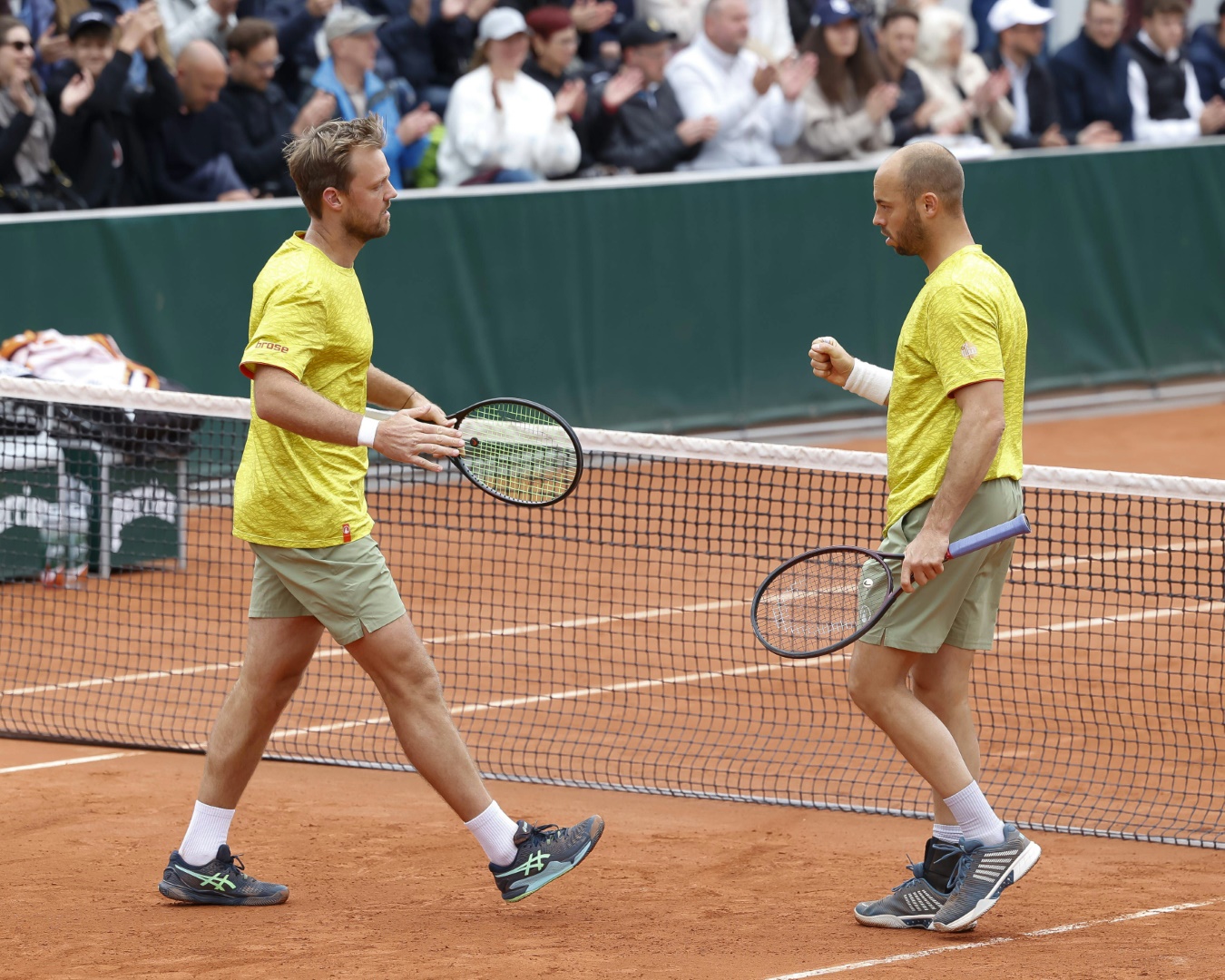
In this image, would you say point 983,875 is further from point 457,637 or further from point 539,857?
point 457,637

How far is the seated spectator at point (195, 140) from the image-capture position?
10664 mm

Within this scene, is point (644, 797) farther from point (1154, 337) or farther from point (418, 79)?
point (1154, 337)

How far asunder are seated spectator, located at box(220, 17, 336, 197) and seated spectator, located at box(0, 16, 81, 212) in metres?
1.05

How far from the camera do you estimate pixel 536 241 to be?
38.3 ft

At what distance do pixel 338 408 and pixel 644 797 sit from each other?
2157mm

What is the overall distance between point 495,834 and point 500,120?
7.90 metres

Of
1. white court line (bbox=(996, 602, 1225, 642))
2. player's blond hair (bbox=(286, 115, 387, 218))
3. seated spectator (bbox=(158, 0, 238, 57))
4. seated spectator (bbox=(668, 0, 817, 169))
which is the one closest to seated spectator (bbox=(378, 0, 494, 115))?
seated spectator (bbox=(158, 0, 238, 57))

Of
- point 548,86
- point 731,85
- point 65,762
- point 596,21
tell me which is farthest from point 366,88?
point 65,762

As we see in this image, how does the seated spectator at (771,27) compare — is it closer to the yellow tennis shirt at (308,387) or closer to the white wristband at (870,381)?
the white wristband at (870,381)

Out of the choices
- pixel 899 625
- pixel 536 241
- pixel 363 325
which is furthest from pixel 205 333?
pixel 899 625

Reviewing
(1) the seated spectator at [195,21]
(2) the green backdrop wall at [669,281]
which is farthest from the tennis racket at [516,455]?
(1) the seated spectator at [195,21]

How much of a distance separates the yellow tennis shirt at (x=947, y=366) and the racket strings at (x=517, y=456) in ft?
3.03

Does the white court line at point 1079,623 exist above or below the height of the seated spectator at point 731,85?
below

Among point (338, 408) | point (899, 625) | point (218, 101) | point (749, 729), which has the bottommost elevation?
point (749, 729)
